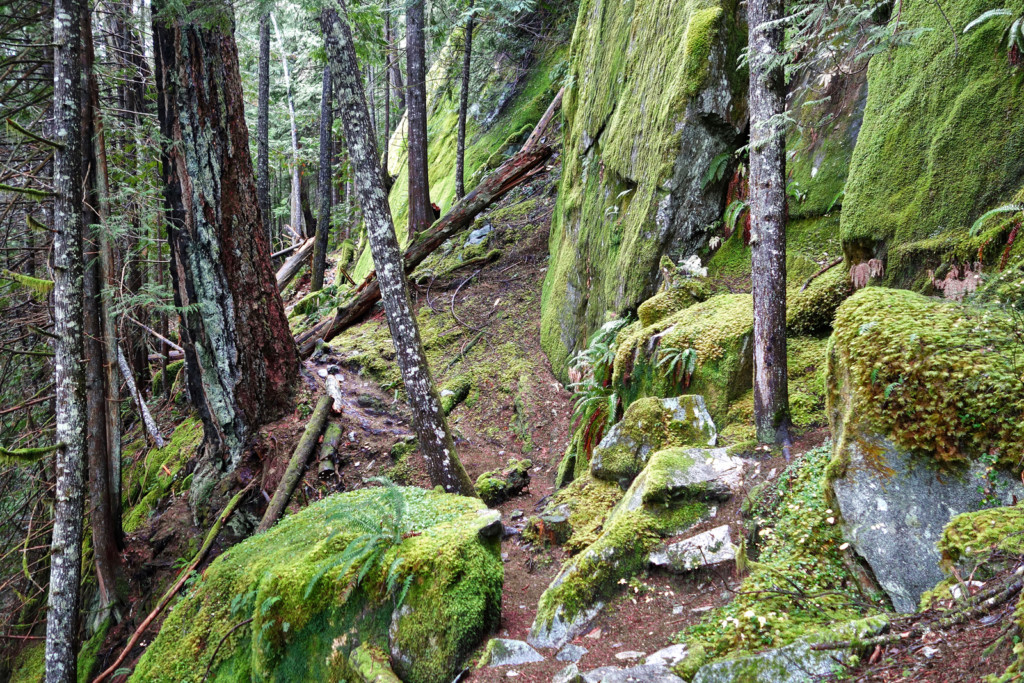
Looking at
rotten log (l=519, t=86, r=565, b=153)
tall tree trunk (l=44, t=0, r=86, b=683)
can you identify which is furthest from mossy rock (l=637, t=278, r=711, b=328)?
rotten log (l=519, t=86, r=565, b=153)

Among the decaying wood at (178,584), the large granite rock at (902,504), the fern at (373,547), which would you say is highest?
the large granite rock at (902,504)

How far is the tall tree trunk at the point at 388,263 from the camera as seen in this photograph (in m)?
6.08

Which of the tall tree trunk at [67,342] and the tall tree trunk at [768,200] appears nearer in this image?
the tall tree trunk at [768,200]

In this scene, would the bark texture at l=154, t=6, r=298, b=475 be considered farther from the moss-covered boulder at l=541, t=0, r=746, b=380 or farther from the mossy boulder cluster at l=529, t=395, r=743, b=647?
the mossy boulder cluster at l=529, t=395, r=743, b=647

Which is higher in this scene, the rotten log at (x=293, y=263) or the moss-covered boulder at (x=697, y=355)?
the rotten log at (x=293, y=263)

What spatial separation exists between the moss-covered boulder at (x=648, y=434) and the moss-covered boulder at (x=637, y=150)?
2.16 metres

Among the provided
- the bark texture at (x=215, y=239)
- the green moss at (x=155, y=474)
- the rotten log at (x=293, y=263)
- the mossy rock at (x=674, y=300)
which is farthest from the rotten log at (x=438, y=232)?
the mossy rock at (x=674, y=300)

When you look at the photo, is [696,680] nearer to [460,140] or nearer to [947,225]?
[947,225]

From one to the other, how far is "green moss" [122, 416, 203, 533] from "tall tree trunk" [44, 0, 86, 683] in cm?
230

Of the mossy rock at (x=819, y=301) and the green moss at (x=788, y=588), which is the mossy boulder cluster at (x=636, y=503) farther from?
the mossy rock at (x=819, y=301)

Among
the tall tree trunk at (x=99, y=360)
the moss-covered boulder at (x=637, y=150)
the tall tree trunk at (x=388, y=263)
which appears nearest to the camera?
the tall tree trunk at (x=388, y=263)

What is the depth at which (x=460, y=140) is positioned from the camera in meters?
14.4

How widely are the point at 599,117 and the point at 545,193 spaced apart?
4572 mm

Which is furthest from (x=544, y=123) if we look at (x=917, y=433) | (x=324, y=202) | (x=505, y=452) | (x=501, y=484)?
(x=917, y=433)
